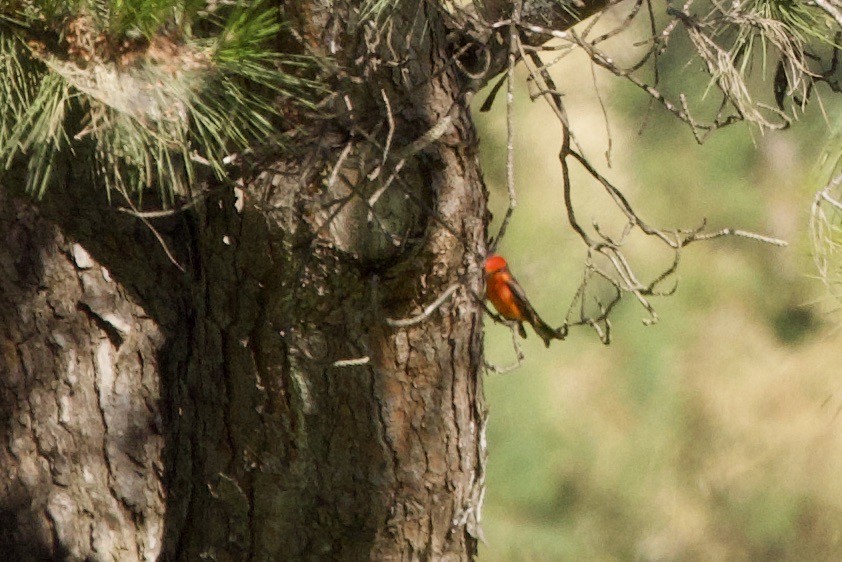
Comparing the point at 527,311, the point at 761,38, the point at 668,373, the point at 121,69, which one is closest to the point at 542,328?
the point at 527,311

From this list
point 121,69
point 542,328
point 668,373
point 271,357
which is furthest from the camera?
point 668,373

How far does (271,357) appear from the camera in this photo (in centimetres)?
121

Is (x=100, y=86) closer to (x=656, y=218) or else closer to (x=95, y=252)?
(x=95, y=252)

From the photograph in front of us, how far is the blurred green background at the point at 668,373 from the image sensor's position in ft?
8.61

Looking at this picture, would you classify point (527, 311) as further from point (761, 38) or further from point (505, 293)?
point (761, 38)

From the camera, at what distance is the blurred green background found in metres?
2.62

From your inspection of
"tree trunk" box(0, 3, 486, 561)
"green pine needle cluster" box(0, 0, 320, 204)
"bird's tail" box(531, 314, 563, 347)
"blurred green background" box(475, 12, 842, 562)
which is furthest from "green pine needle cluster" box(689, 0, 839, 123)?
"blurred green background" box(475, 12, 842, 562)

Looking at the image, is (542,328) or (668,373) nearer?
(542,328)

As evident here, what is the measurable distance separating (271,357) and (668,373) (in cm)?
177

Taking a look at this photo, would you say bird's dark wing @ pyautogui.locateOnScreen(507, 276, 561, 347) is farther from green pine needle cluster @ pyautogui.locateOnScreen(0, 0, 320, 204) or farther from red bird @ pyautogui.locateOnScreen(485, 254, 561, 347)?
green pine needle cluster @ pyautogui.locateOnScreen(0, 0, 320, 204)

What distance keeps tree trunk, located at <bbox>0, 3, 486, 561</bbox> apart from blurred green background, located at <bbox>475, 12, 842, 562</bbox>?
3.81 ft

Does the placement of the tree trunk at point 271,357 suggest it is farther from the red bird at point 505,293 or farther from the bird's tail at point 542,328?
the bird's tail at point 542,328

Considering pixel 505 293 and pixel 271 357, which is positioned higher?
pixel 505 293

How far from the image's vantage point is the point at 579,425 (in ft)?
9.03
